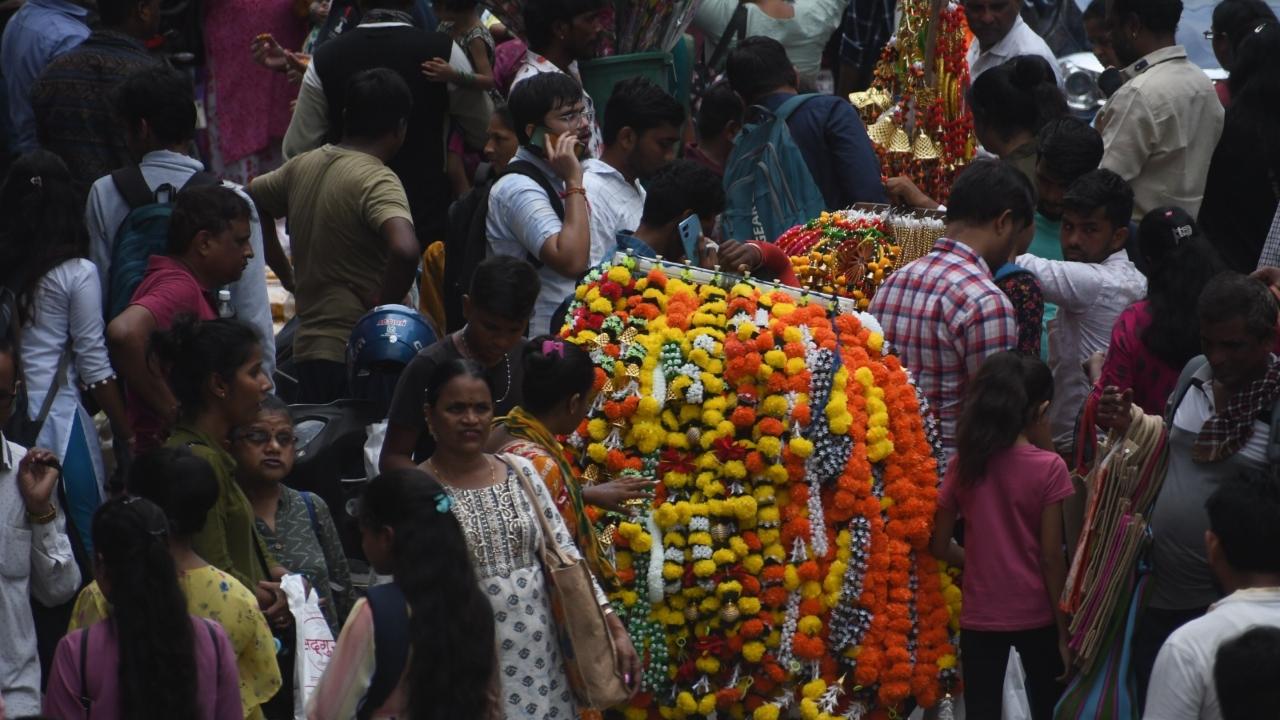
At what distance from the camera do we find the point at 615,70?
8867 millimetres

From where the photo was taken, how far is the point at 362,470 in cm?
672

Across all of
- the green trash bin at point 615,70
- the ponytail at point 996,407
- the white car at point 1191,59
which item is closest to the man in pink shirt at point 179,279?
the ponytail at point 996,407

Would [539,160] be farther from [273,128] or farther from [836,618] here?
[273,128]

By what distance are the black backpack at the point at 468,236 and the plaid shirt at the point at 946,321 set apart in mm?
1446

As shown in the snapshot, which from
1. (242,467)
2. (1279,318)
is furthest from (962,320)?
(242,467)

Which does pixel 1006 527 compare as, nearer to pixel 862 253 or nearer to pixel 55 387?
pixel 862 253

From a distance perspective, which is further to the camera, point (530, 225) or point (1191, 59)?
point (1191, 59)

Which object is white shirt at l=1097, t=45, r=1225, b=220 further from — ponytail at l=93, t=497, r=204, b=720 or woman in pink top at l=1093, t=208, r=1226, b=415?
ponytail at l=93, t=497, r=204, b=720

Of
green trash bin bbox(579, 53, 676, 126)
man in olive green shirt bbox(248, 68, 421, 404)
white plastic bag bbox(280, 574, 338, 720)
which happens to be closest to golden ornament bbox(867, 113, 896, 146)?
green trash bin bbox(579, 53, 676, 126)

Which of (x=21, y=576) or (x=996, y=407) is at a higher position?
(x=996, y=407)

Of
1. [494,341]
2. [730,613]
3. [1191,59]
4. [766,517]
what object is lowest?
[1191,59]

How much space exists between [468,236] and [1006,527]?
8.44ft

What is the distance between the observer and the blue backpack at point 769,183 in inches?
313

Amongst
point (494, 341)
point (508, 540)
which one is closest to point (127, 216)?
point (494, 341)
